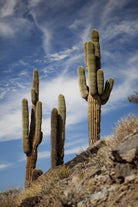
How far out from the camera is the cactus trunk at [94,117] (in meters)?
16.3

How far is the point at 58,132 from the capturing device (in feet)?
55.5

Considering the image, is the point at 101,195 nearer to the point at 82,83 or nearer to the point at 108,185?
the point at 108,185

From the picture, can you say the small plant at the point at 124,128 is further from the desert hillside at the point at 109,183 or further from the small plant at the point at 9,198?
the small plant at the point at 9,198

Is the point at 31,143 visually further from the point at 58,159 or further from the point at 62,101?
the point at 62,101

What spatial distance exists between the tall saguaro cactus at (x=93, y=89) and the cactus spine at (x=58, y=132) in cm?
187

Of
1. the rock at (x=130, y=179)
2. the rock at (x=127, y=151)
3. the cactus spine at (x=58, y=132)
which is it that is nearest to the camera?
the rock at (x=130, y=179)

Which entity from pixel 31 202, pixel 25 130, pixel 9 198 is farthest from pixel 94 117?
pixel 31 202

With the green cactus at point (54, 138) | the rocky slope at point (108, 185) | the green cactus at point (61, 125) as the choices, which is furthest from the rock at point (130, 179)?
the green cactus at point (61, 125)

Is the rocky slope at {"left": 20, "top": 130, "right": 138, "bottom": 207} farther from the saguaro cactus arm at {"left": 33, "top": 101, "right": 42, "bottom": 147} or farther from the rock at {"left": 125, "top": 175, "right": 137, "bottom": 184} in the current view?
the saguaro cactus arm at {"left": 33, "top": 101, "right": 42, "bottom": 147}

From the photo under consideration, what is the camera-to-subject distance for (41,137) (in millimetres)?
18016

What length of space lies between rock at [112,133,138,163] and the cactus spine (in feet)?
29.5

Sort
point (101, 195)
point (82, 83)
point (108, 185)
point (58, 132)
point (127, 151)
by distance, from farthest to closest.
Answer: point (82, 83) < point (58, 132) < point (108, 185) < point (127, 151) < point (101, 195)

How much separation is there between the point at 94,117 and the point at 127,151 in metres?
9.44

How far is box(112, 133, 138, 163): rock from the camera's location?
704cm
